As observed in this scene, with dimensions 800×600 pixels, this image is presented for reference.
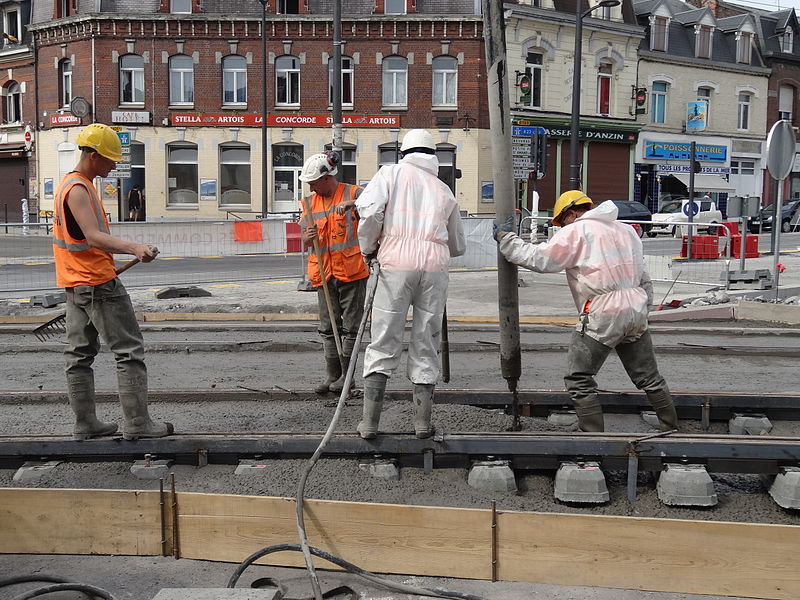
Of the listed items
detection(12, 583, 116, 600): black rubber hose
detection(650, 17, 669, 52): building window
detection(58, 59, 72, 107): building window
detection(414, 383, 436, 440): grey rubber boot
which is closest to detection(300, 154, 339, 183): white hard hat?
detection(414, 383, 436, 440): grey rubber boot

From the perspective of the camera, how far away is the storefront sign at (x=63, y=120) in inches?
1448

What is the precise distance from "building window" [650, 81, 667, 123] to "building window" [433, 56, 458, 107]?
11851 millimetres

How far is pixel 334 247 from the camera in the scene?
688 centimetres

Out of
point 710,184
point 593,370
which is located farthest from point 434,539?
point 710,184

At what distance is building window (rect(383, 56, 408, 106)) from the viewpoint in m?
36.7

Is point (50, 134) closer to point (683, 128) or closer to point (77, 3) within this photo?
point (77, 3)

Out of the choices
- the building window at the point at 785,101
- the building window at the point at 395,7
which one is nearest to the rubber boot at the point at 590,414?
the building window at the point at 395,7

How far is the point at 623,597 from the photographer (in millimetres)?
4234

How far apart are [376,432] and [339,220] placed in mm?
2131

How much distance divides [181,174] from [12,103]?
979 centimetres

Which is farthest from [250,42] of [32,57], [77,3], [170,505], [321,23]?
[170,505]

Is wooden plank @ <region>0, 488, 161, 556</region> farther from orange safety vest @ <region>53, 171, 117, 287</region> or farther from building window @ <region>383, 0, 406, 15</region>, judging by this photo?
building window @ <region>383, 0, 406, 15</region>

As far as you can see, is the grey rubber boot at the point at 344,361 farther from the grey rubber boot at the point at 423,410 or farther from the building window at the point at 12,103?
the building window at the point at 12,103

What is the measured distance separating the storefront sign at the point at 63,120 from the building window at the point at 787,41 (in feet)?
118
